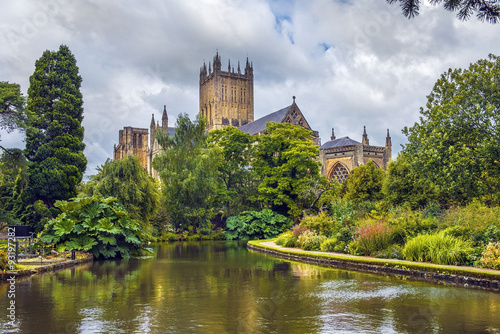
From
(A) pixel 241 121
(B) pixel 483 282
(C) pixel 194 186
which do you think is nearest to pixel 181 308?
(B) pixel 483 282

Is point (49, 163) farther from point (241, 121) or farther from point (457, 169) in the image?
point (241, 121)

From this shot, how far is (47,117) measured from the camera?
1038 inches

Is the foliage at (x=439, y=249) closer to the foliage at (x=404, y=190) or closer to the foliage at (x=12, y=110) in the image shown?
the foliage at (x=404, y=190)

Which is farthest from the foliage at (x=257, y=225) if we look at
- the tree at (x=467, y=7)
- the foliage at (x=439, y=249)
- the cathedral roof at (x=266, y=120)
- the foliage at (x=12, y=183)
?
the tree at (x=467, y=7)

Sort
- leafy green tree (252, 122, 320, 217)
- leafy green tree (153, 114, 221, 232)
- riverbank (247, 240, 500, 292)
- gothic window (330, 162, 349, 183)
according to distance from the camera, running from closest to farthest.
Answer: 1. riverbank (247, 240, 500, 292)
2. leafy green tree (153, 114, 221, 232)
3. leafy green tree (252, 122, 320, 217)
4. gothic window (330, 162, 349, 183)

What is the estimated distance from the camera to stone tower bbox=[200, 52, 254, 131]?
3622 inches

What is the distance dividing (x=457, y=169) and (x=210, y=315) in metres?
14.1

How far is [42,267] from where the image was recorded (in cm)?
1370

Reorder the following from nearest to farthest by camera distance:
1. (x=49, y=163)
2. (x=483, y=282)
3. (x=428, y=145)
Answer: (x=483, y=282) < (x=428, y=145) < (x=49, y=163)

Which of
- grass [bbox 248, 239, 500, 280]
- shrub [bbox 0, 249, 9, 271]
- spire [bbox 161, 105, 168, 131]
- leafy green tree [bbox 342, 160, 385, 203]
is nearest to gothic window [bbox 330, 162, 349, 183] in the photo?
leafy green tree [bbox 342, 160, 385, 203]

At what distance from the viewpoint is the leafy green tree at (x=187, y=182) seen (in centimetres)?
3603

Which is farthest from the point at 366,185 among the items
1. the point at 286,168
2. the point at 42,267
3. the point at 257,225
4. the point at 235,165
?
the point at 42,267

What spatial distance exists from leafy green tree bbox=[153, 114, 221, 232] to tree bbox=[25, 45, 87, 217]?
10067 mm

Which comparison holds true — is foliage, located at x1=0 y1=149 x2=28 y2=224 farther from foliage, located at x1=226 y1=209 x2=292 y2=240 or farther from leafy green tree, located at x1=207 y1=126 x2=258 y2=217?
leafy green tree, located at x1=207 y1=126 x2=258 y2=217
